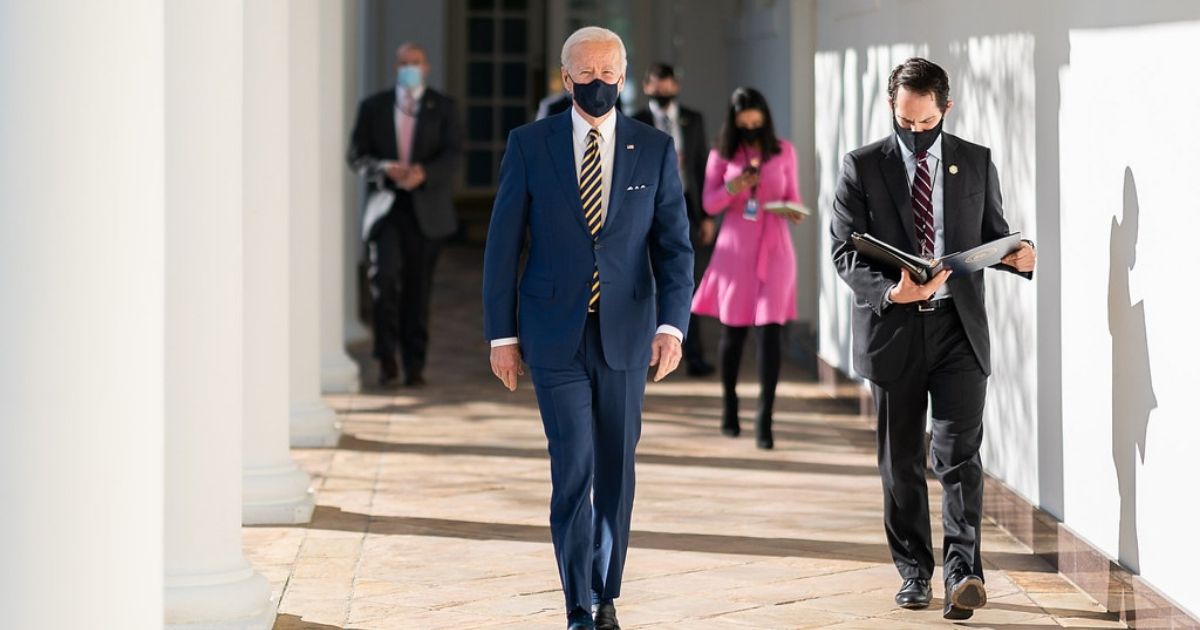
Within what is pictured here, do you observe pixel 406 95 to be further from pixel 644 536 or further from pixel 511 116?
pixel 511 116

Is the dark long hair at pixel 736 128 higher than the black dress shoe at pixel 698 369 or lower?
higher

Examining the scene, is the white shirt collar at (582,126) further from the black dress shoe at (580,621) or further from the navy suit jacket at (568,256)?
the black dress shoe at (580,621)

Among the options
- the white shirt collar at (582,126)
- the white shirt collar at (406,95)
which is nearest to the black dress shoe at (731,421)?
the white shirt collar at (406,95)

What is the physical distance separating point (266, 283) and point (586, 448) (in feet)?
8.48

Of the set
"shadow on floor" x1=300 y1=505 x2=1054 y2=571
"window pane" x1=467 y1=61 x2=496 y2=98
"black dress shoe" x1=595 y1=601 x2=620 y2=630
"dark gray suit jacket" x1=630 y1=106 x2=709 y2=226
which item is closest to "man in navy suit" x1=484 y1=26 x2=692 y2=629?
"black dress shoe" x1=595 y1=601 x2=620 y2=630

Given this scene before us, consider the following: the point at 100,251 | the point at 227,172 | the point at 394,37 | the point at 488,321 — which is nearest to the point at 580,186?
the point at 488,321

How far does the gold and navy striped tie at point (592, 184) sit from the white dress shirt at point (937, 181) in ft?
3.31

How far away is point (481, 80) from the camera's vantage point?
76.7 feet

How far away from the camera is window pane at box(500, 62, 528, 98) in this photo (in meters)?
23.4

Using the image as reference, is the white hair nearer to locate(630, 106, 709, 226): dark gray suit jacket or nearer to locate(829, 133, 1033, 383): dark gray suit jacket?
locate(829, 133, 1033, 383): dark gray suit jacket

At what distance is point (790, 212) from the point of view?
880 cm

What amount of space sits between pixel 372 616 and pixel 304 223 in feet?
12.8

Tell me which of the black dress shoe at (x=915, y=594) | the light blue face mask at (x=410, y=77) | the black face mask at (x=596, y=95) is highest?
the light blue face mask at (x=410, y=77)

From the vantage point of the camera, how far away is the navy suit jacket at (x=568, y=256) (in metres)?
5.21
